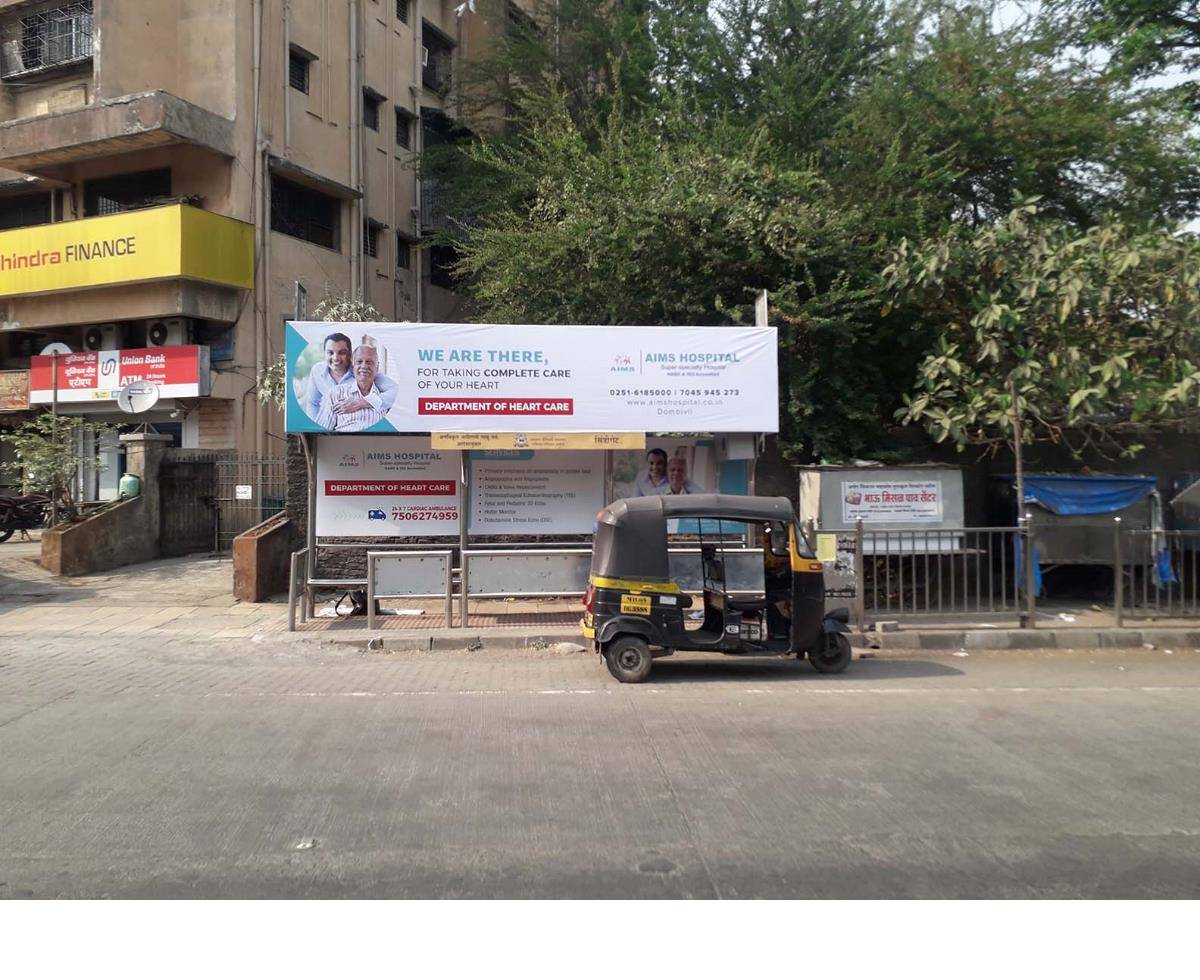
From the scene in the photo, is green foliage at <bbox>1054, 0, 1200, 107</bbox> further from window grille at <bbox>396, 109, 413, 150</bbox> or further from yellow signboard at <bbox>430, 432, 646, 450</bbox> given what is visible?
window grille at <bbox>396, 109, 413, 150</bbox>

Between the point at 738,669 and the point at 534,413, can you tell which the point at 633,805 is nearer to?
the point at 738,669

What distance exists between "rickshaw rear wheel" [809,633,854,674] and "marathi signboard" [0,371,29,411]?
23.1m

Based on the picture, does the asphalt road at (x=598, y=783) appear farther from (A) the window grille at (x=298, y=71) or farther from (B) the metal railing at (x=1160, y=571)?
(A) the window grille at (x=298, y=71)

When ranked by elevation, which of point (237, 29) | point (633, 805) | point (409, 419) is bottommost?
point (633, 805)

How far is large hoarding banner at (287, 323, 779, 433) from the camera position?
37.2 ft

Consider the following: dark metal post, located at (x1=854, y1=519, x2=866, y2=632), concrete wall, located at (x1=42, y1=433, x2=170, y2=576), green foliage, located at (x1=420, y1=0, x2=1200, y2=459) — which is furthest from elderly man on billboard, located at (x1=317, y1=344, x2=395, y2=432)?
concrete wall, located at (x1=42, y1=433, x2=170, y2=576)

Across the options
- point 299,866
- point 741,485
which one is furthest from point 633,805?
point 741,485

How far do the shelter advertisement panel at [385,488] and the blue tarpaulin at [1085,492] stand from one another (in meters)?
7.86

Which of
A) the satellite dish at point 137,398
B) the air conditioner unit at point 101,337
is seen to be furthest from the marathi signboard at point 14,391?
the satellite dish at point 137,398

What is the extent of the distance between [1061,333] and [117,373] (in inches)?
828

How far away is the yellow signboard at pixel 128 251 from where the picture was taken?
20688mm

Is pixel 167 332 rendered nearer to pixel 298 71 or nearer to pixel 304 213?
pixel 304 213

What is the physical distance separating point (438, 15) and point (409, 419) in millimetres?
24368

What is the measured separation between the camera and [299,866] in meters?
4.24
